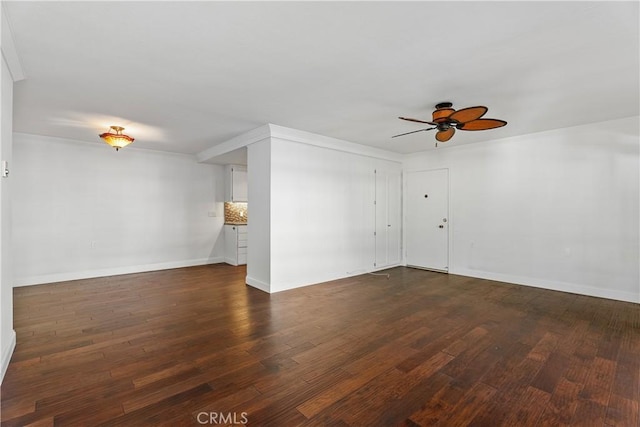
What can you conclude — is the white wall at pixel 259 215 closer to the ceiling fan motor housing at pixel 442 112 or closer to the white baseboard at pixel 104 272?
the ceiling fan motor housing at pixel 442 112

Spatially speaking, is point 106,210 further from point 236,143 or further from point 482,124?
point 482,124

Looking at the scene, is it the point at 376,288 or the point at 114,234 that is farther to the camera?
the point at 114,234

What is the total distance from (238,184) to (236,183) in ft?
0.18

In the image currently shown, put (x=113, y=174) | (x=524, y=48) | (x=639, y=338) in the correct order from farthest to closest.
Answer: (x=113, y=174) < (x=639, y=338) < (x=524, y=48)

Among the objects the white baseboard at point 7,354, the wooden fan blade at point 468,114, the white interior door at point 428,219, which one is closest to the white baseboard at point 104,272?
the white baseboard at point 7,354

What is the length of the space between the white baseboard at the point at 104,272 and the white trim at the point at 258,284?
8.39 ft

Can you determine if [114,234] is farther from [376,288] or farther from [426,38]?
[426,38]

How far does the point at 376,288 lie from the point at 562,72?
11.8 ft

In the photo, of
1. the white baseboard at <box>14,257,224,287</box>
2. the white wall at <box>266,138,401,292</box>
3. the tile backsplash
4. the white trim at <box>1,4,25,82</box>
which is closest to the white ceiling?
the white trim at <box>1,4,25,82</box>

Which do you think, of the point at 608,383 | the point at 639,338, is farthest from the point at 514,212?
the point at 608,383

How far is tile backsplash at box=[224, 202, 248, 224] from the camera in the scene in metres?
7.74

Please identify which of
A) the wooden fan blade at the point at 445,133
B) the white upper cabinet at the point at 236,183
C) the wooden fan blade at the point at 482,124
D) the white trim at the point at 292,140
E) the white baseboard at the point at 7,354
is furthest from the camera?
the white upper cabinet at the point at 236,183

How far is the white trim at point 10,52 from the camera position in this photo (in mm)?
2090

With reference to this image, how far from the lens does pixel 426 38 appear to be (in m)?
2.27
